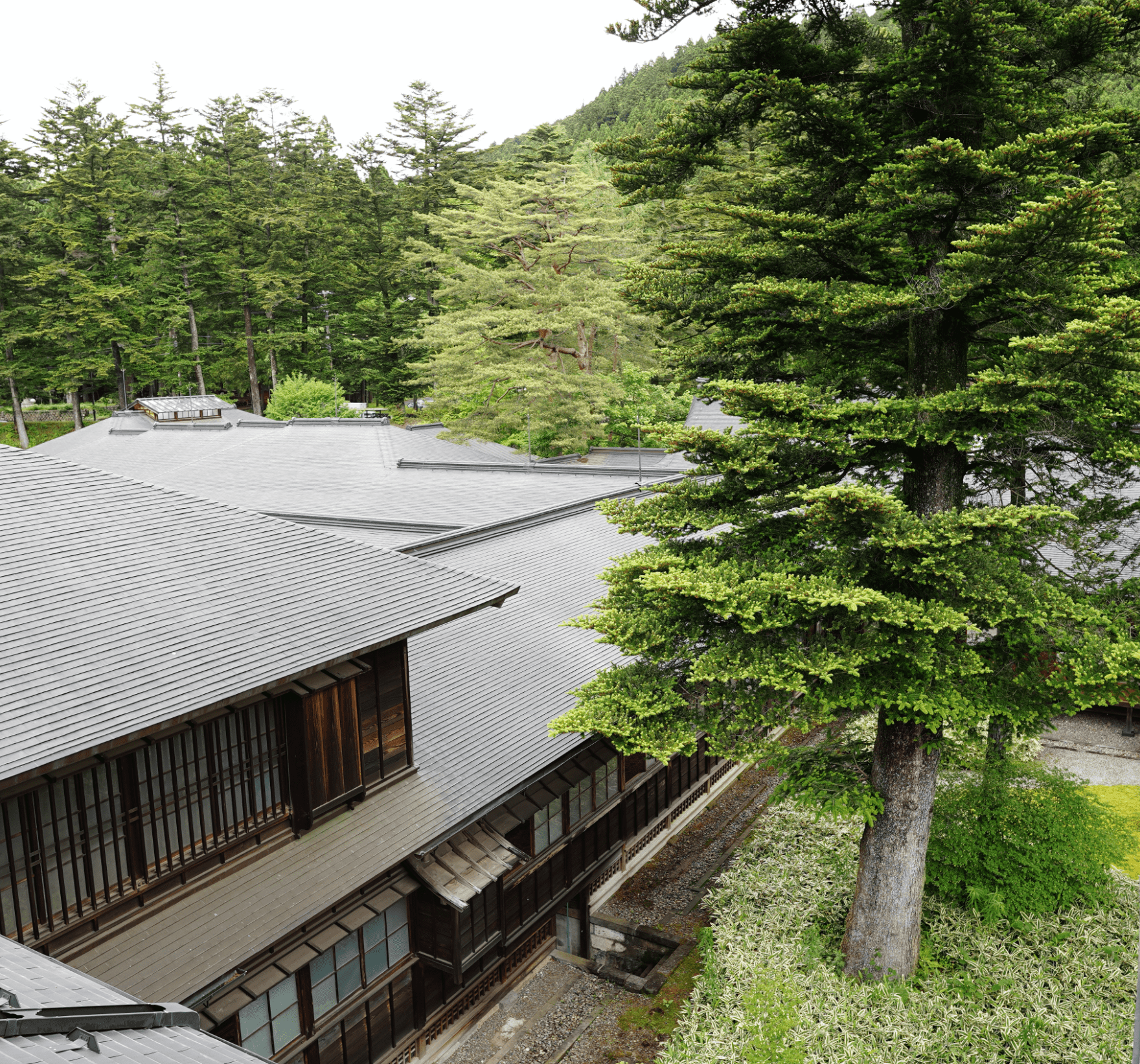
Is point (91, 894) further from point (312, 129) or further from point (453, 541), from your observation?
point (312, 129)

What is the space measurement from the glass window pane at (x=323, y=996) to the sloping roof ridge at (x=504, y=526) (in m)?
7.58

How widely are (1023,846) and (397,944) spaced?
29.2 feet

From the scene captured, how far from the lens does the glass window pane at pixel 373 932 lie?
10.6 metres

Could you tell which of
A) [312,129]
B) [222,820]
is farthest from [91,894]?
[312,129]

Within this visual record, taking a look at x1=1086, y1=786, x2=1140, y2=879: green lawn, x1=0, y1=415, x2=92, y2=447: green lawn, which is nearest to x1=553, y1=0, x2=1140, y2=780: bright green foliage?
x1=1086, y1=786, x2=1140, y2=879: green lawn

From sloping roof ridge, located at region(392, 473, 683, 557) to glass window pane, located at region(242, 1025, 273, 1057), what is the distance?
8.26m

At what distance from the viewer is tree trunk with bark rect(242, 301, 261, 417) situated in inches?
2151

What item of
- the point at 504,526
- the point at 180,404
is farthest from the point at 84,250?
the point at 504,526

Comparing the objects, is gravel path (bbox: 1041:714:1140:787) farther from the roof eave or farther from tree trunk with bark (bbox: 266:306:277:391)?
tree trunk with bark (bbox: 266:306:277:391)

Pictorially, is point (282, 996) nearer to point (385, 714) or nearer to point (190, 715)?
point (385, 714)

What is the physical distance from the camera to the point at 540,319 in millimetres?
33750

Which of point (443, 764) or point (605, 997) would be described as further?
point (605, 997)

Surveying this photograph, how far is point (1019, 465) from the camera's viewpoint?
10.7m

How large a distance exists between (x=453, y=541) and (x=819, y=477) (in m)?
9.30
